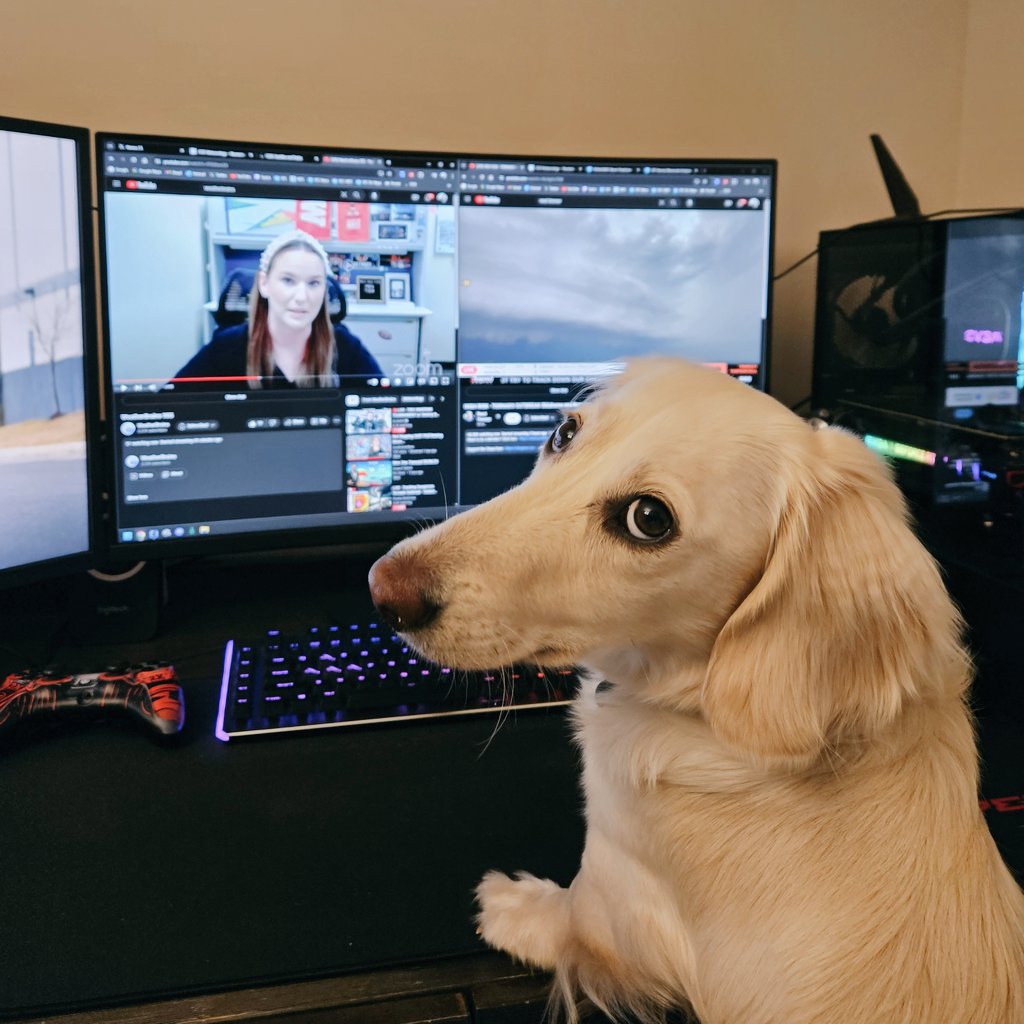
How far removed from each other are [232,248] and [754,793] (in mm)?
865

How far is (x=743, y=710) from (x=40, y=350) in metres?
0.84

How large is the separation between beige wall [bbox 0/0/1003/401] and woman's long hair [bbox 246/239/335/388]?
0.31 meters

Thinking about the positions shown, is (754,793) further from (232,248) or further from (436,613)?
(232,248)

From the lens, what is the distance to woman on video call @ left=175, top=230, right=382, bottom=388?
1.12 meters

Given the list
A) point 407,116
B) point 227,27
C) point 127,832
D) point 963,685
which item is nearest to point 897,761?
point 963,685

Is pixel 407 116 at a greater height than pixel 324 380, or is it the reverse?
pixel 407 116

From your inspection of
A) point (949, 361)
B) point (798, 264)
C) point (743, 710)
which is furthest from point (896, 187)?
point (743, 710)

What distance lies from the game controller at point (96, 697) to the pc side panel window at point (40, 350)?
153 millimetres

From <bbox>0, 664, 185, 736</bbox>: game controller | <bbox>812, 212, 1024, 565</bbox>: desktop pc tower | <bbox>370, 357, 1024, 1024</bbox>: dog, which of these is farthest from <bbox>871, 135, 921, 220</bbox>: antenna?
<bbox>0, 664, 185, 736</bbox>: game controller

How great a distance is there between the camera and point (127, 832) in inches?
31.1

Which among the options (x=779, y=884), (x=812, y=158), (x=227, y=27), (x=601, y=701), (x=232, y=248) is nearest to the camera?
(x=779, y=884)

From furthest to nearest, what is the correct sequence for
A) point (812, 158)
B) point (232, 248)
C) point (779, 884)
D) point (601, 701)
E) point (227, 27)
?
point (812, 158) → point (227, 27) → point (232, 248) → point (601, 701) → point (779, 884)

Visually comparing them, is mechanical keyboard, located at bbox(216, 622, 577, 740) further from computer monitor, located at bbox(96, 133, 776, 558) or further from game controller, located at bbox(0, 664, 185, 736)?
computer monitor, located at bbox(96, 133, 776, 558)

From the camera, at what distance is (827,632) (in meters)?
0.62
